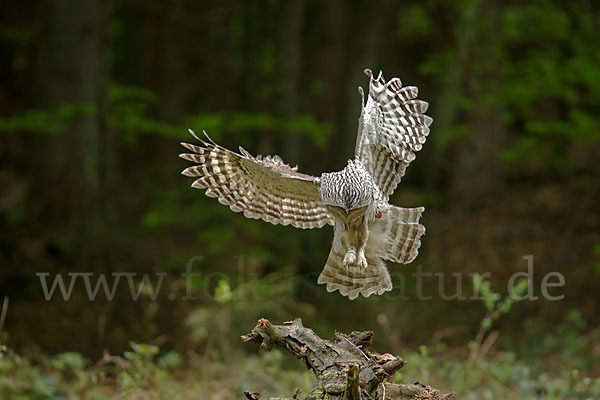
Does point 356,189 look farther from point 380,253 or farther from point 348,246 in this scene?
point 380,253

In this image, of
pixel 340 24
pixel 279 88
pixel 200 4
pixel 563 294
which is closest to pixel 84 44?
pixel 279 88

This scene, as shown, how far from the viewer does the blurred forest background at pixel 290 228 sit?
6.62 metres

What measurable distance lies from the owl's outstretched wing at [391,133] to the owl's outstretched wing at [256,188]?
1.36ft

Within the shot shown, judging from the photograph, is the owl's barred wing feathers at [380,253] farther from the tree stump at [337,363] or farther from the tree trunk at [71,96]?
the tree trunk at [71,96]

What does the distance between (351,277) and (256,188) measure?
797mm

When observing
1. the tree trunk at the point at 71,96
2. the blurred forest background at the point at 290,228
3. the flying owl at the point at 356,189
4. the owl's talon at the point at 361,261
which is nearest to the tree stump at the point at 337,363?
the owl's talon at the point at 361,261

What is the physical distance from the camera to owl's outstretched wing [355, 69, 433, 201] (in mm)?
4082

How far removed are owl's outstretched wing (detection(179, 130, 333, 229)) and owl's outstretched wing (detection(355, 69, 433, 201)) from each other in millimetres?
414

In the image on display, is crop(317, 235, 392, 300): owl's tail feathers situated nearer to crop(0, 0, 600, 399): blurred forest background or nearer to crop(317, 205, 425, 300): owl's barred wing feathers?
crop(317, 205, 425, 300): owl's barred wing feathers

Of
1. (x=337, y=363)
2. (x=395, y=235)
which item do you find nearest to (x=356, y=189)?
(x=395, y=235)

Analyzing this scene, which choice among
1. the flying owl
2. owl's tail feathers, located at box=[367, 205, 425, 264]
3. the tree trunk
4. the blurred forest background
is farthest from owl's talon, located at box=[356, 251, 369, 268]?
the tree trunk

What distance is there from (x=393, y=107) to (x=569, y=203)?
9.87 meters

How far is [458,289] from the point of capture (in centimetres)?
1073

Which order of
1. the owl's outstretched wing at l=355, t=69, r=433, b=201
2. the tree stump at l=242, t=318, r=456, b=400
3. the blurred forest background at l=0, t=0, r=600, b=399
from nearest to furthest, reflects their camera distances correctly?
the tree stump at l=242, t=318, r=456, b=400 < the owl's outstretched wing at l=355, t=69, r=433, b=201 < the blurred forest background at l=0, t=0, r=600, b=399
